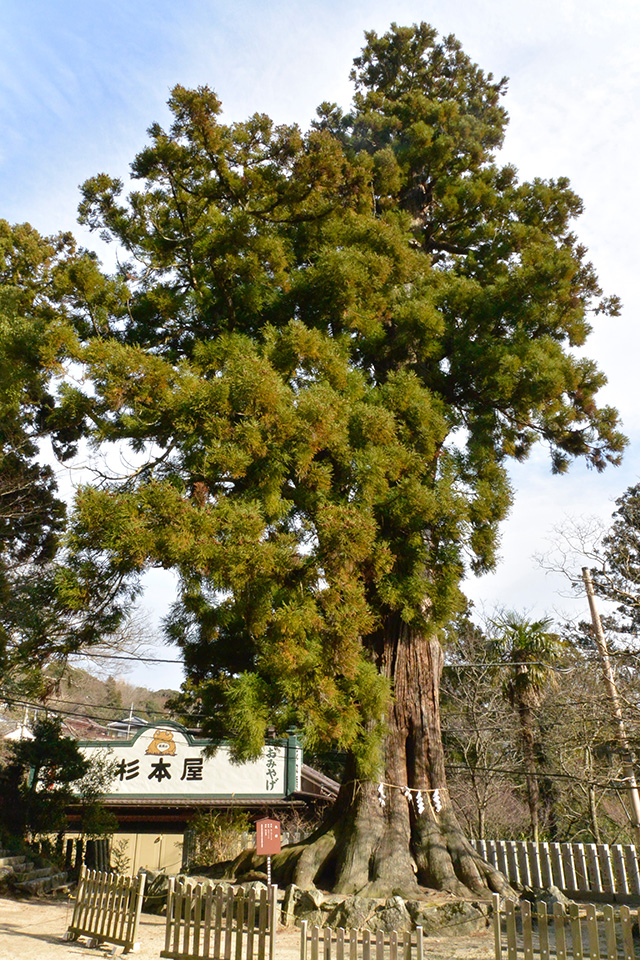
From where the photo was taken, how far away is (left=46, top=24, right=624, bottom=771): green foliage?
18.0 ft

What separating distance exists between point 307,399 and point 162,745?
10855 millimetres

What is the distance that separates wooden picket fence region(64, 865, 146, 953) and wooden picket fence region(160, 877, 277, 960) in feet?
1.00

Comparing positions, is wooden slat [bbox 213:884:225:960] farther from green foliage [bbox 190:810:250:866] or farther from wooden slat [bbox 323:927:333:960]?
green foliage [bbox 190:810:250:866]

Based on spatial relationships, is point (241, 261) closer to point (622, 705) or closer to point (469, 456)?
point (469, 456)

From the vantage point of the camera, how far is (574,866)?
9672mm

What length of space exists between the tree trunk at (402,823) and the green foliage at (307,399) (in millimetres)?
531

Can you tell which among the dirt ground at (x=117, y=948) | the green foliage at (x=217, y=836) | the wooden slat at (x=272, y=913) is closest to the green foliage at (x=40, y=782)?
the green foliage at (x=217, y=836)

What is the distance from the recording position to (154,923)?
6.27 metres

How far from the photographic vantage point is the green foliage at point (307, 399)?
550 cm

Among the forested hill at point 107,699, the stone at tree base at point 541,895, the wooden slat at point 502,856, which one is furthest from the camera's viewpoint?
the forested hill at point 107,699

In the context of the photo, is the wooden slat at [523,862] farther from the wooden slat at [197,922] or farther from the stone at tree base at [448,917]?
the wooden slat at [197,922]

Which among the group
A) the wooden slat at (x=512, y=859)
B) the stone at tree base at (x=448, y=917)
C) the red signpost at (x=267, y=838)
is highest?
the red signpost at (x=267, y=838)

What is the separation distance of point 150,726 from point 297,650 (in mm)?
10648

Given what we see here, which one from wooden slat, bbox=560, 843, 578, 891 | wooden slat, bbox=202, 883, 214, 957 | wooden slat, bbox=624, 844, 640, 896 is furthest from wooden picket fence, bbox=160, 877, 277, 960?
wooden slat, bbox=624, 844, 640, 896
